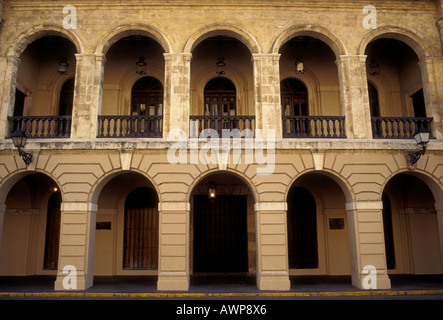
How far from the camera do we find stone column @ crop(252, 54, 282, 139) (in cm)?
1112

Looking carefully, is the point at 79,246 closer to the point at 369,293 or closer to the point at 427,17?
the point at 369,293

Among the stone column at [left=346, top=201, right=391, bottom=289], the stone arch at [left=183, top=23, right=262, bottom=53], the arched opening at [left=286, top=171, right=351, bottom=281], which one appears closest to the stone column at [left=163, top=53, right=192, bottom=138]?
the stone arch at [left=183, top=23, right=262, bottom=53]

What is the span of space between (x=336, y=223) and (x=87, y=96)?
32.4 ft

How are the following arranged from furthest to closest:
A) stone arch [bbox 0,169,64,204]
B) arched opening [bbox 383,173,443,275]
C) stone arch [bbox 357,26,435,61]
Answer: arched opening [bbox 383,173,443,275], stone arch [bbox 357,26,435,61], stone arch [bbox 0,169,64,204]

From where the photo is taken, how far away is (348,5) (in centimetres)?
1185

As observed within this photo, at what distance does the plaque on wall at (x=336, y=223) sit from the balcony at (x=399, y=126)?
3561 millimetres

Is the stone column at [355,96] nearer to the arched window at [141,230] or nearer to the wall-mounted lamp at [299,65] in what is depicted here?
the wall-mounted lamp at [299,65]

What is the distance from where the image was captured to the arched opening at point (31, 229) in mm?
12969

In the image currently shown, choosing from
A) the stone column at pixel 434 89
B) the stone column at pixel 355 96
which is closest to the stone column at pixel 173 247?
the stone column at pixel 355 96

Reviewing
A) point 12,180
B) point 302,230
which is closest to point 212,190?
point 302,230

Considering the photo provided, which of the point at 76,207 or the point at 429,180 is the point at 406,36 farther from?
the point at 76,207

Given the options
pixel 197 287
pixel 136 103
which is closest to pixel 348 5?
pixel 136 103

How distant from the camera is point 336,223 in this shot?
13438 millimetres
